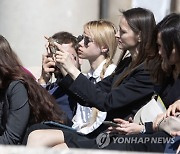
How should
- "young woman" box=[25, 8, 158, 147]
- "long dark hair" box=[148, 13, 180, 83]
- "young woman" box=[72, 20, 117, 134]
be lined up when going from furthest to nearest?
"young woman" box=[72, 20, 117, 134] → "young woman" box=[25, 8, 158, 147] → "long dark hair" box=[148, 13, 180, 83]

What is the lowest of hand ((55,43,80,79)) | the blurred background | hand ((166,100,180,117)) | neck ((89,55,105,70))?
the blurred background

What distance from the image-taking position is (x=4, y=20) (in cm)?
724

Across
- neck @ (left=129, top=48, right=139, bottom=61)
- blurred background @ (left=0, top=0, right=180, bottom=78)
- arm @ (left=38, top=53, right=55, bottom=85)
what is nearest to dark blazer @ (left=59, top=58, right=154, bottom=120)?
neck @ (left=129, top=48, right=139, bottom=61)

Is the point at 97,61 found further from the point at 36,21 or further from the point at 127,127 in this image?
the point at 36,21

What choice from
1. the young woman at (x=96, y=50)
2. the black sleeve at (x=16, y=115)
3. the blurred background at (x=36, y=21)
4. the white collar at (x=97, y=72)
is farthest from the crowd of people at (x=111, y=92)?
the blurred background at (x=36, y=21)

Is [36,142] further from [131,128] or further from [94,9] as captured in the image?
[94,9]

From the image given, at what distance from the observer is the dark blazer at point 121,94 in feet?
13.3

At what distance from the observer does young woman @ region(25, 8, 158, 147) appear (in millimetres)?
4011

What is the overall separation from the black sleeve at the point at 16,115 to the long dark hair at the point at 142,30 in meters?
0.61

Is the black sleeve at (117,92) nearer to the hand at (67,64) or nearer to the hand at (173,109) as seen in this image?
the hand at (67,64)

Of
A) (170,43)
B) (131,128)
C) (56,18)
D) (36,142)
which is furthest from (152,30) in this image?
(56,18)

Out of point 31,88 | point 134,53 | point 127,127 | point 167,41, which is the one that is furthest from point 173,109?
point 31,88

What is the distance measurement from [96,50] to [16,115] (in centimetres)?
113

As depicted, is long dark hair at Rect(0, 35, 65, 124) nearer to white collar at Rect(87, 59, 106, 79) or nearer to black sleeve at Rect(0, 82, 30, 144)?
black sleeve at Rect(0, 82, 30, 144)
